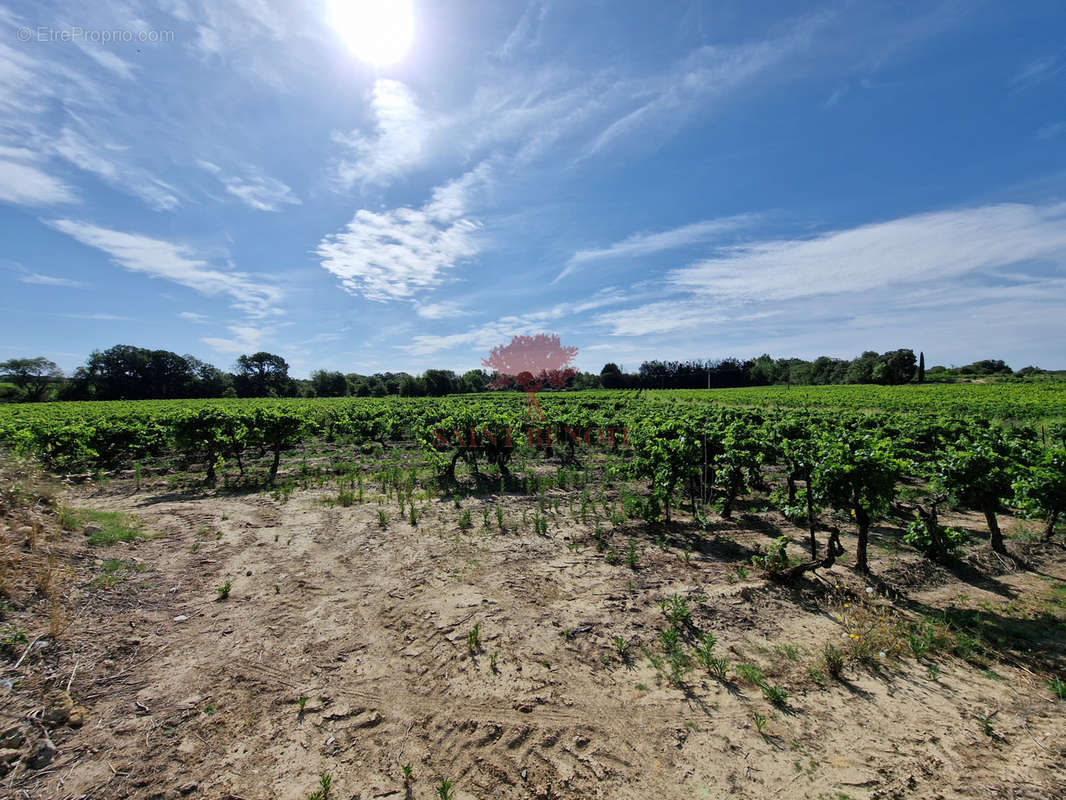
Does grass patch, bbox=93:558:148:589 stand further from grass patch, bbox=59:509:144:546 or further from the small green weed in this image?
the small green weed

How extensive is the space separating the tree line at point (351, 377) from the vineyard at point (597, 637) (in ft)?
240

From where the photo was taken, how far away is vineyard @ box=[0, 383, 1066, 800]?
11.6 feet

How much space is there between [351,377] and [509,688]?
10764 centimetres

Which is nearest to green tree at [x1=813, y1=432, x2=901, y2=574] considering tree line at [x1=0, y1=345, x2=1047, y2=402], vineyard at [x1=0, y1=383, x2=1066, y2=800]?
vineyard at [x1=0, y1=383, x2=1066, y2=800]

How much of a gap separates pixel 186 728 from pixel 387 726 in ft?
6.33

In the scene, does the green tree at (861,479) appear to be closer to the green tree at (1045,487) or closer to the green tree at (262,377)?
the green tree at (1045,487)

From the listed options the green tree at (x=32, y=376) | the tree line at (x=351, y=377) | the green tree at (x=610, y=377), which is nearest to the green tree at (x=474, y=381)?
the tree line at (x=351, y=377)

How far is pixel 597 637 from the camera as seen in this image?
17.7 feet

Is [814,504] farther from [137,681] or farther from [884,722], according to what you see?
[137,681]

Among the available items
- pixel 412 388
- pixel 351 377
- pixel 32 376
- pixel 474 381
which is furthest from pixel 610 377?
pixel 32 376

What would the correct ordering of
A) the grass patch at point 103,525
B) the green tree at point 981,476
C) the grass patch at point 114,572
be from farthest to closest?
the grass patch at point 103,525
the green tree at point 981,476
the grass patch at point 114,572

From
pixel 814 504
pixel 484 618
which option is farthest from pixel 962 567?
pixel 484 618

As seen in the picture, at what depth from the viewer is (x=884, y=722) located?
3.97m

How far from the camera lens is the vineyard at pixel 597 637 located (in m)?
3.52
